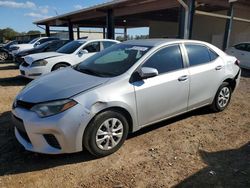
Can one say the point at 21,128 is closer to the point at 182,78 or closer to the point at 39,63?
the point at 182,78

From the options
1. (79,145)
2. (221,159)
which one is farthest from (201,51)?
(79,145)

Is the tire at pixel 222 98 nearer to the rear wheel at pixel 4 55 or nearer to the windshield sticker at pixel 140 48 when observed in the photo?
the windshield sticker at pixel 140 48

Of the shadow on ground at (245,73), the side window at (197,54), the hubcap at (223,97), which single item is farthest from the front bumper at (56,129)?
the shadow on ground at (245,73)

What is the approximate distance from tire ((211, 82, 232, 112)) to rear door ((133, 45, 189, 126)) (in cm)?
105

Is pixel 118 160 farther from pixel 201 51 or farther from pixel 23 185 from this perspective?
pixel 201 51

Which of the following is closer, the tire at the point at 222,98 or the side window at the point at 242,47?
the tire at the point at 222,98

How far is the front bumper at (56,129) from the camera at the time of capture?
3.16 meters

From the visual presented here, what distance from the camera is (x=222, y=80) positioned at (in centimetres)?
514

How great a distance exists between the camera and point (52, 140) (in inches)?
129

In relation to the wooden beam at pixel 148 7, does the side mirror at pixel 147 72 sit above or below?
below

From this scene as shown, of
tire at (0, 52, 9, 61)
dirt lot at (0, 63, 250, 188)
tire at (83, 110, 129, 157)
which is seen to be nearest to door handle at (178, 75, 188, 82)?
dirt lot at (0, 63, 250, 188)

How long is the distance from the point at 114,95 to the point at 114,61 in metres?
1.01

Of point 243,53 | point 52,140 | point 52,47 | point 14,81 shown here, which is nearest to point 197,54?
point 52,140

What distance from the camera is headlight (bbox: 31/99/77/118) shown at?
3203 mm
